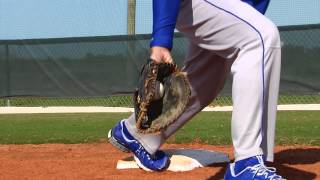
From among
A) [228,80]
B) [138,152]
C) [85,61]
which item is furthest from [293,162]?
[85,61]

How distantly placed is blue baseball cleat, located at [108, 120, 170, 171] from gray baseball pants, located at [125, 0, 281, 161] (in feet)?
2.91

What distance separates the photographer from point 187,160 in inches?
143

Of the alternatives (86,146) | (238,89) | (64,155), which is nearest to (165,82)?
(238,89)

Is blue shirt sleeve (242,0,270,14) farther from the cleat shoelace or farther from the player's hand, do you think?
the cleat shoelace

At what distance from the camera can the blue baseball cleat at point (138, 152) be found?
3539 millimetres

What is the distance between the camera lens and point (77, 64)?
43.7 feet

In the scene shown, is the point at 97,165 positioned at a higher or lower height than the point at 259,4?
lower

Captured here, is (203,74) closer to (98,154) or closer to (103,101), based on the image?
(98,154)

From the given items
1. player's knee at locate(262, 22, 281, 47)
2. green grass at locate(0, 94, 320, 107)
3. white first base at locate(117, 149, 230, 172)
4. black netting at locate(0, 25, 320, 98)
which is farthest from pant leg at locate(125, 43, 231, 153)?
green grass at locate(0, 94, 320, 107)

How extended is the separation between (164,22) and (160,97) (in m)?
0.34

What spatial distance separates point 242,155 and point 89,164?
4.82 ft

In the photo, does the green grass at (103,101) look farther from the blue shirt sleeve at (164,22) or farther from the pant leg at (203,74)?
the blue shirt sleeve at (164,22)

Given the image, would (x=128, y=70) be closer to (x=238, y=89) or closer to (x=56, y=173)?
(x=56, y=173)

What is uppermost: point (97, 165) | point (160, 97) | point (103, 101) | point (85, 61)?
point (160, 97)
